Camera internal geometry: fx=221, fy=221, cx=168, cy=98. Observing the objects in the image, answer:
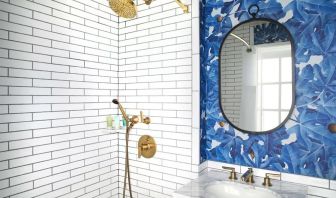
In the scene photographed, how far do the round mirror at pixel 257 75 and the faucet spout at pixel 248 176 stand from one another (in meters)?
0.31

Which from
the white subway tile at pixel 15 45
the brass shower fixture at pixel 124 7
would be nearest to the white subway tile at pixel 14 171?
the white subway tile at pixel 15 45

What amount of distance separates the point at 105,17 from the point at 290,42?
66.2 inches

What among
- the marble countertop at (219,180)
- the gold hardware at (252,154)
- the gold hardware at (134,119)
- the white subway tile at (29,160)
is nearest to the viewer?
the marble countertop at (219,180)

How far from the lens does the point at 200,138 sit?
1.87 m

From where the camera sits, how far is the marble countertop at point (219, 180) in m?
1.43

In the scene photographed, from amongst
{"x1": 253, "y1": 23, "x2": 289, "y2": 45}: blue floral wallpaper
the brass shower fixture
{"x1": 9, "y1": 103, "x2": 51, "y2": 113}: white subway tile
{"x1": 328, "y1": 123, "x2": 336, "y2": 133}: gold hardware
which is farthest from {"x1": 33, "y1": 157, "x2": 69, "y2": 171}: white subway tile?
{"x1": 328, "y1": 123, "x2": 336, "y2": 133}: gold hardware

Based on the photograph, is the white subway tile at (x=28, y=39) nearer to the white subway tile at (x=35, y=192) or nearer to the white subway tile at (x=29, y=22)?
the white subway tile at (x=29, y=22)

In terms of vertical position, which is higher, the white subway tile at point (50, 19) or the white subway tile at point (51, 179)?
the white subway tile at point (50, 19)

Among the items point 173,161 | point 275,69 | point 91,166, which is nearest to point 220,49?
point 275,69

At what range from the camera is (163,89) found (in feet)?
6.73

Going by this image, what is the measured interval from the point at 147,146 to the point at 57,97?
91 centimetres

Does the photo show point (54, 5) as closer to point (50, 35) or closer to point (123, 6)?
point (50, 35)

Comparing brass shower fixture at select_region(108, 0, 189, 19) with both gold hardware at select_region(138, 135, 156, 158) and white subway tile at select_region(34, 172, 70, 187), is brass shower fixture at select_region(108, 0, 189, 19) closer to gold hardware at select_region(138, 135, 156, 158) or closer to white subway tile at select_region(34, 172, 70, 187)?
gold hardware at select_region(138, 135, 156, 158)

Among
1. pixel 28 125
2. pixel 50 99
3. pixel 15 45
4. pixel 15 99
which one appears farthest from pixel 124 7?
pixel 28 125
